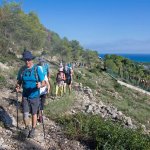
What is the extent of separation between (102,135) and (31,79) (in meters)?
2.16

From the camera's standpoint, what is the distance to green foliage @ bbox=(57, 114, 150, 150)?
9.22 m

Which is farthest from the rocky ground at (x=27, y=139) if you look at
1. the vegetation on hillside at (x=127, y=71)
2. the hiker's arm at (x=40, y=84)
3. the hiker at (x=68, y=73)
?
the vegetation on hillside at (x=127, y=71)

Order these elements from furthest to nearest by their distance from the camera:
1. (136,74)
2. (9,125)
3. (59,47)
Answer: (136,74)
(59,47)
(9,125)

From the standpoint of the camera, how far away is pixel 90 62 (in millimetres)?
115938

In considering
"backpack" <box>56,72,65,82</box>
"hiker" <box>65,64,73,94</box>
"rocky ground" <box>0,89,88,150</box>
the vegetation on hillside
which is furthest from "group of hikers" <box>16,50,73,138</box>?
the vegetation on hillside

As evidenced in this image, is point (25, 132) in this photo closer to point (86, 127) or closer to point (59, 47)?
point (86, 127)

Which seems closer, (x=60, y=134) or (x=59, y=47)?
(x=60, y=134)

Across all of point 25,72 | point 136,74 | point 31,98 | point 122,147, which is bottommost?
point 136,74

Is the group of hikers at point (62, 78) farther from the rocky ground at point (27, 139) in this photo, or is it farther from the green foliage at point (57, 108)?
the rocky ground at point (27, 139)

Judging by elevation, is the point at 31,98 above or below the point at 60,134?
above

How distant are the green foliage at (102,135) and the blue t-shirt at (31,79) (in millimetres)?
1506

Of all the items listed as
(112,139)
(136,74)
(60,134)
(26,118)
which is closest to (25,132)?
(26,118)

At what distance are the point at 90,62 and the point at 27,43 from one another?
2010 inches

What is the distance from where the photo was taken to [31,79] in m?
9.10
